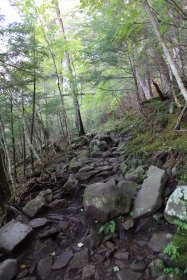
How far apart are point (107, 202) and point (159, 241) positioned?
1108 mm

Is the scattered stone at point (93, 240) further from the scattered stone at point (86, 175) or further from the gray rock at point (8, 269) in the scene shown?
the scattered stone at point (86, 175)

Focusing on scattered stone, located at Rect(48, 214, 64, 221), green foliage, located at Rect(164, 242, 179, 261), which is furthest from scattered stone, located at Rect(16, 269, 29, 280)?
green foliage, located at Rect(164, 242, 179, 261)

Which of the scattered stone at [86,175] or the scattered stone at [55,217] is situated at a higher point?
the scattered stone at [86,175]

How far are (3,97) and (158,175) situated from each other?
655cm

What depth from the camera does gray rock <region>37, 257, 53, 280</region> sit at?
3.42 metres

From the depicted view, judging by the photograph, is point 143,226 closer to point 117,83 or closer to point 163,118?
point 163,118

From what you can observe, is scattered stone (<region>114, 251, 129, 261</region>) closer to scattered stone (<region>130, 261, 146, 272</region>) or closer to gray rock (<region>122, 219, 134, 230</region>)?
scattered stone (<region>130, 261, 146, 272</region>)

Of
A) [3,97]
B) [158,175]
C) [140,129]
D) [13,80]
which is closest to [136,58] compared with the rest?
[140,129]

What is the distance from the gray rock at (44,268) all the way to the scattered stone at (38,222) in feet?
2.72

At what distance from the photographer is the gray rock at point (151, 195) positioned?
3879 millimetres

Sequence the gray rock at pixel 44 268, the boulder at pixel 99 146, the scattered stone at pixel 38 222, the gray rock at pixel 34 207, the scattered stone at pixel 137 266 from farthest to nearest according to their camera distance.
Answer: the boulder at pixel 99 146 < the gray rock at pixel 34 207 < the scattered stone at pixel 38 222 < the gray rock at pixel 44 268 < the scattered stone at pixel 137 266

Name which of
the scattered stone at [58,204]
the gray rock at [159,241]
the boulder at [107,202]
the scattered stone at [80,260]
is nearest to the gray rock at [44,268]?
the scattered stone at [80,260]

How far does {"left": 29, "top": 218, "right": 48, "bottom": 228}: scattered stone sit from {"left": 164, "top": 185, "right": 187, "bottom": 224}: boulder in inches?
95.1

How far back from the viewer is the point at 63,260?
3625 mm
